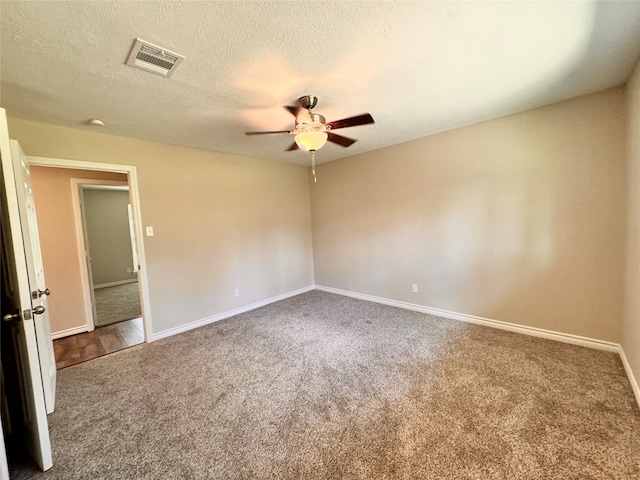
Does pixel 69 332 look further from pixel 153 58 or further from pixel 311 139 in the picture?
pixel 311 139

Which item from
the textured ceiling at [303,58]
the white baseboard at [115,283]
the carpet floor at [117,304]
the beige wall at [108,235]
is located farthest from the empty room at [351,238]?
the beige wall at [108,235]

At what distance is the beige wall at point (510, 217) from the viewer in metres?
2.41

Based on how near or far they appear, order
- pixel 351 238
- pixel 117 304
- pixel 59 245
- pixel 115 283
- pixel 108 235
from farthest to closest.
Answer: pixel 115 283
pixel 108 235
pixel 117 304
pixel 351 238
pixel 59 245

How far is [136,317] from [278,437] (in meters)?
3.56

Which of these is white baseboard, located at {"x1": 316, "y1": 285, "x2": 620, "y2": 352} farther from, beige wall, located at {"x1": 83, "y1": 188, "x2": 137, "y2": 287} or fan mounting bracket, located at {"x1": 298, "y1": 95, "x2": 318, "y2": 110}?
beige wall, located at {"x1": 83, "y1": 188, "x2": 137, "y2": 287}

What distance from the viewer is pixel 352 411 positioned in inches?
73.4

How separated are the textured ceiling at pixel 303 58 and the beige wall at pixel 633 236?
0.27 meters

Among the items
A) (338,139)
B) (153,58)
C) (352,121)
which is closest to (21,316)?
(153,58)

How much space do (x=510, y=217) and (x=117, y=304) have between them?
246 inches

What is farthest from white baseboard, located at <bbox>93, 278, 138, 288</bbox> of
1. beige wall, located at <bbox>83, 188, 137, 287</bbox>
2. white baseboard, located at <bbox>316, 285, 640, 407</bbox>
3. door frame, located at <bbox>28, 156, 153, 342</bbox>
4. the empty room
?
white baseboard, located at <bbox>316, 285, 640, 407</bbox>

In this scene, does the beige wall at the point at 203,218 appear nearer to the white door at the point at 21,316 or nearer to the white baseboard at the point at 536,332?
the white door at the point at 21,316

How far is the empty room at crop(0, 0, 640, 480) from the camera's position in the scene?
1.46m

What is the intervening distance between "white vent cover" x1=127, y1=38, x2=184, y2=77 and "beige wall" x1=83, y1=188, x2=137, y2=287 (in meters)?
5.69

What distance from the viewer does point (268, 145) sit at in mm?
3500
